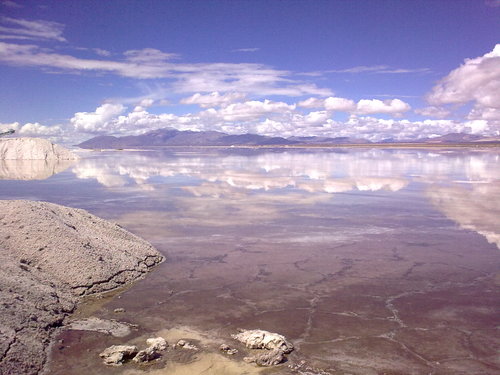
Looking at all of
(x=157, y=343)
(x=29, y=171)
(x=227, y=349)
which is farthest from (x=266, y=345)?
(x=29, y=171)

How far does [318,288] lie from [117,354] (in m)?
4.16

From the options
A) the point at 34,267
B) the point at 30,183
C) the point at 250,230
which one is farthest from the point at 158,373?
the point at 30,183

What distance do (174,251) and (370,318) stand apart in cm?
561

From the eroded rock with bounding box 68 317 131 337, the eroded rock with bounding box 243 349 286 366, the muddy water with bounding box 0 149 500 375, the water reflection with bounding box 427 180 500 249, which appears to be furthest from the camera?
the water reflection with bounding box 427 180 500 249

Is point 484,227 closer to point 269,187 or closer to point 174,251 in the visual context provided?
point 174,251

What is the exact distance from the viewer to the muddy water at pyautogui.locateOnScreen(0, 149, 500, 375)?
19.7 feet

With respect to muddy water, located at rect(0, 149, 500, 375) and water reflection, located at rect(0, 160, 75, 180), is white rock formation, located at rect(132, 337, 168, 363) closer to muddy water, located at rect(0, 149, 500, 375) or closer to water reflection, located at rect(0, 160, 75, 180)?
muddy water, located at rect(0, 149, 500, 375)

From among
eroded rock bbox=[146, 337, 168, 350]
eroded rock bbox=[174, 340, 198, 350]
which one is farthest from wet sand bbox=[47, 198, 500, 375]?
eroded rock bbox=[146, 337, 168, 350]

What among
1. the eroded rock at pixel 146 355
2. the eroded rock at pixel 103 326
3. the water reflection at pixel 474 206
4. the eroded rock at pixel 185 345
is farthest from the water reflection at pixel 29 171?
the eroded rock at pixel 146 355

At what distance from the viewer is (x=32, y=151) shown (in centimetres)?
6462

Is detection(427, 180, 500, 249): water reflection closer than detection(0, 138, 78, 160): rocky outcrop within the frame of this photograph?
Yes

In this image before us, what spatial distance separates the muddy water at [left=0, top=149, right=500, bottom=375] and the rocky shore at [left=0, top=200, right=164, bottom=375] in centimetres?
38

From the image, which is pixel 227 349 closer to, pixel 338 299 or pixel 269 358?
pixel 269 358

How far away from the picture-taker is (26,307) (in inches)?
269
